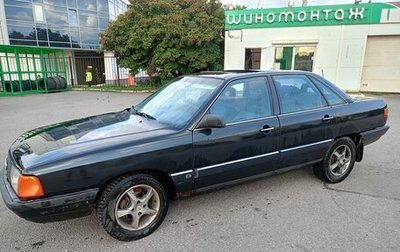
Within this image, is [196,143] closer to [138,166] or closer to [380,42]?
[138,166]

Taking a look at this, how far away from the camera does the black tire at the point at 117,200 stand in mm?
2516

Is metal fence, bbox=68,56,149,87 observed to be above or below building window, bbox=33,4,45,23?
below

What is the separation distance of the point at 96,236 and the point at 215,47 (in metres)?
14.4

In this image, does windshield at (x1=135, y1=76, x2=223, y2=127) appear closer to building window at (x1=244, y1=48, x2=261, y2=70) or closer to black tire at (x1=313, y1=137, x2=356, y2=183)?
black tire at (x1=313, y1=137, x2=356, y2=183)

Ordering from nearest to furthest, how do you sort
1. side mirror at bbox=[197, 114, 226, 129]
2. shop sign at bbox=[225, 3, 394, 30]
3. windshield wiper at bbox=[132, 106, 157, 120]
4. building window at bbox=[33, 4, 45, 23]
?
side mirror at bbox=[197, 114, 226, 129] → windshield wiper at bbox=[132, 106, 157, 120] → shop sign at bbox=[225, 3, 394, 30] → building window at bbox=[33, 4, 45, 23]

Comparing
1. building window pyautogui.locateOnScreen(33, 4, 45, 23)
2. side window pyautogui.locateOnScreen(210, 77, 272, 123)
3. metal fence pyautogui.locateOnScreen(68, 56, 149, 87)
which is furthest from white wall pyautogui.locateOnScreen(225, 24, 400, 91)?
building window pyautogui.locateOnScreen(33, 4, 45, 23)

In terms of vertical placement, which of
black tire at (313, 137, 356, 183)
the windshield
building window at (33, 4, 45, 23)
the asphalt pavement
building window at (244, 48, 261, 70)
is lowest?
the asphalt pavement

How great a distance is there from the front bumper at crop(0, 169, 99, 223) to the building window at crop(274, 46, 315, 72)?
14.2 metres

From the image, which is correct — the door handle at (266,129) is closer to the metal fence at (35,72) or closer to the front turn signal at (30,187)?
the front turn signal at (30,187)

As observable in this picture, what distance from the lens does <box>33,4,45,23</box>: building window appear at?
21562 mm

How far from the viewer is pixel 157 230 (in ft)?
9.39

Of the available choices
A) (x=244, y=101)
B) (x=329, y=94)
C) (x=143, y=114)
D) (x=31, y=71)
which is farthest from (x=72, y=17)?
(x=329, y=94)

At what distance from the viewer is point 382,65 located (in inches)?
553

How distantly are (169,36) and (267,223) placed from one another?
13519 mm
